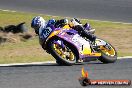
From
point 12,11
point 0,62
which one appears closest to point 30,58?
point 0,62

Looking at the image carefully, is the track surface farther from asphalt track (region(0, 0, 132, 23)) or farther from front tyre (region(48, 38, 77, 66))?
asphalt track (region(0, 0, 132, 23))

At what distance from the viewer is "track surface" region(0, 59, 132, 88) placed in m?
10.8

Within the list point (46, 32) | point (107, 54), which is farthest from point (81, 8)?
point (46, 32)

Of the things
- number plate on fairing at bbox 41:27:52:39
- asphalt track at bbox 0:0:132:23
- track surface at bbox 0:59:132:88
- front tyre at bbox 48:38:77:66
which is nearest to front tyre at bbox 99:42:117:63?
track surface at bbox 0:59:132:88

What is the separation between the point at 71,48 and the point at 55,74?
1.99 m

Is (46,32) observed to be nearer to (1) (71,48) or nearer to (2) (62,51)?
(2) (62,51)

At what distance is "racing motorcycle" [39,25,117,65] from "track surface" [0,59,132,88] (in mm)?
250

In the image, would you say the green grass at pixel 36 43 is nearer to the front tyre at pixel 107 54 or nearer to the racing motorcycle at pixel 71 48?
the racing motorcycle at pixel 71 48

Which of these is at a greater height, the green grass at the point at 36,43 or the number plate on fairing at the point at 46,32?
the number plate on fairing at the point at 46,32

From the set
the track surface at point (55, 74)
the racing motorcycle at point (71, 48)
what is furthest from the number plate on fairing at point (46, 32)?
the track surface at point (55, 74)

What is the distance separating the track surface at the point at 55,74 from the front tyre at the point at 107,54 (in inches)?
7.0

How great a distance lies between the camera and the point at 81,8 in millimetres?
26906

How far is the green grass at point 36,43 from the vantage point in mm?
15422

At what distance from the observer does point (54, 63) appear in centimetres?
1384
